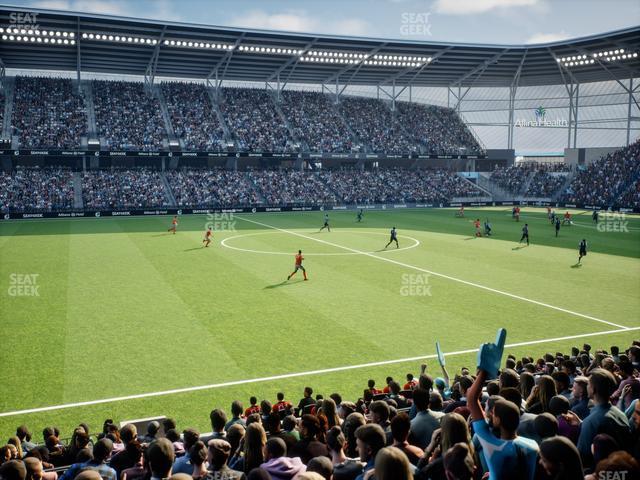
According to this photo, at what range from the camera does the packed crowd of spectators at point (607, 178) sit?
64062mm

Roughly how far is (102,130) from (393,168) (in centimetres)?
3912

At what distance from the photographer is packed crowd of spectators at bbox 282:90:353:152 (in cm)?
7031

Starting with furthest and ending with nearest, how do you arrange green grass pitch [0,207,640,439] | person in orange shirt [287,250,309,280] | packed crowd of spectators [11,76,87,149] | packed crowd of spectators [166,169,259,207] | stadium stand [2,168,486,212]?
packed crowd of spectators [166,169,259,207]
packed crowd of spectators [11,76,87,149]
stadium stand [2,168,486,212]
person in orange shirt [287,250,309,280]
green grass pitch [0,207,640,439]

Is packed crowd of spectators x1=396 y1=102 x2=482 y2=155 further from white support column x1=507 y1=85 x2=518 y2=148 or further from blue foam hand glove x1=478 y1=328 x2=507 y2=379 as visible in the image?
blue foam hand glove x1=478 y1=328 x2=507 y2=379

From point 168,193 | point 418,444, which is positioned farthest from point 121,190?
point 418,444

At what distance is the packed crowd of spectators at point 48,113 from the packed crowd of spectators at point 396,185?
29922 mm

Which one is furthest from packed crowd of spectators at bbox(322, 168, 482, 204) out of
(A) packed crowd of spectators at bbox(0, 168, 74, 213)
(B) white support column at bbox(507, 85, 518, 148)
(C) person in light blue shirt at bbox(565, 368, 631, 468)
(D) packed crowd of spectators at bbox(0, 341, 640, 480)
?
(C) person in light blue shirt at bbox(565, 368, 631, 468)

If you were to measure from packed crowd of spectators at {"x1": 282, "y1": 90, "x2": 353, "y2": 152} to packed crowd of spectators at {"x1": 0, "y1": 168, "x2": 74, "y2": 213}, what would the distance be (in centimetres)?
2908

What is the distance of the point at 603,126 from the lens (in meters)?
74.7

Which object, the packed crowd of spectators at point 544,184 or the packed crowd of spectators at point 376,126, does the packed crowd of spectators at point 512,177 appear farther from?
the packed crowd of spectators at point 376,126

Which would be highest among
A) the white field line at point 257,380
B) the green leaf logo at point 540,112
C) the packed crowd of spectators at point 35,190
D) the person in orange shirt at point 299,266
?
the green leaf logo at point 540,112

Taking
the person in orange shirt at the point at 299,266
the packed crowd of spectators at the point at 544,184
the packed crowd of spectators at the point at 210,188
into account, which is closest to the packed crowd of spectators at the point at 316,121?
the packed crowd of spectators at the point at 210,188

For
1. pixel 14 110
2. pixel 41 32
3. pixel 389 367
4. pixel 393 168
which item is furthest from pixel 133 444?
pixel 393 168

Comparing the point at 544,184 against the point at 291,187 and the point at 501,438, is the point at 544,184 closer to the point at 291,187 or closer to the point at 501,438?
the point at 291,187
